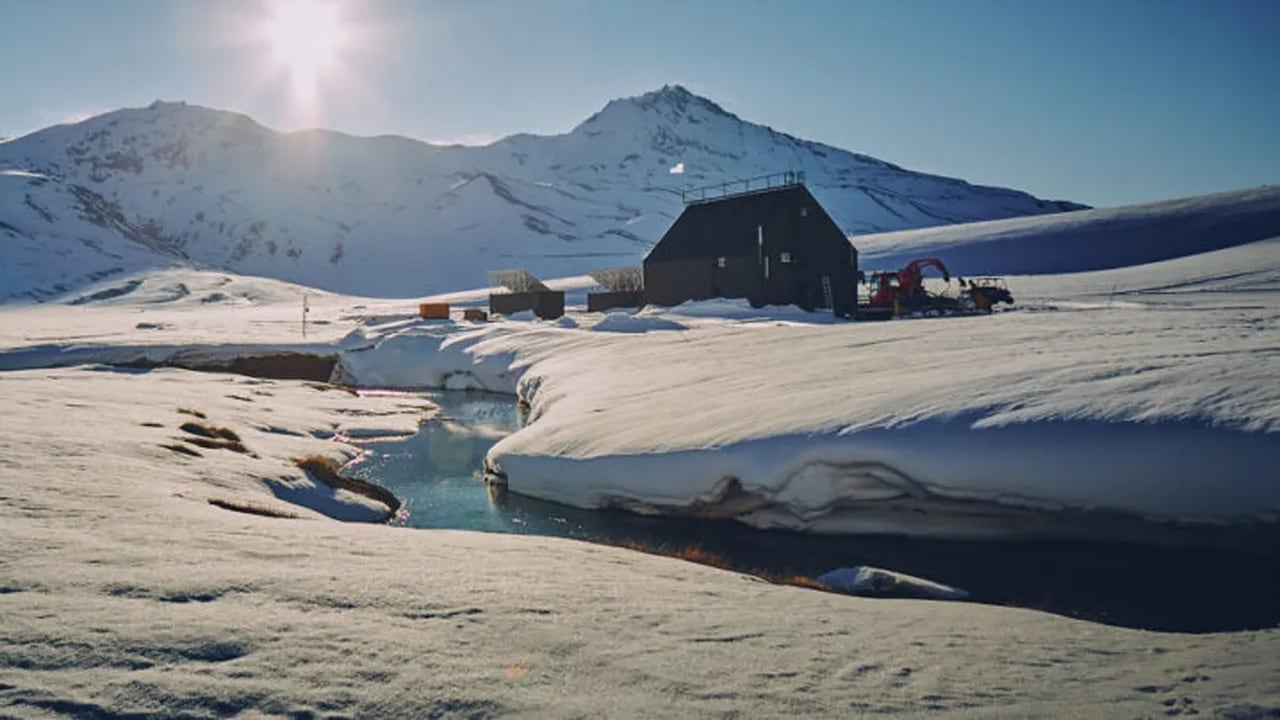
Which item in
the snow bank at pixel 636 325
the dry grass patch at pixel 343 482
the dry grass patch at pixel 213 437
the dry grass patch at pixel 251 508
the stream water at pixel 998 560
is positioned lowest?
the stream water at pixel 998 560

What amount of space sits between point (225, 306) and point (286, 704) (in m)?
118

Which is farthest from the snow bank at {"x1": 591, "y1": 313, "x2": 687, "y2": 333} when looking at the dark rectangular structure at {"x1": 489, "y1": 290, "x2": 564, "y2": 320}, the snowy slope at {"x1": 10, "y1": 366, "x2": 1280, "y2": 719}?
the snowy slope at {"x1": 10, "y1": 366, "x2": 1280, "y2": 719}

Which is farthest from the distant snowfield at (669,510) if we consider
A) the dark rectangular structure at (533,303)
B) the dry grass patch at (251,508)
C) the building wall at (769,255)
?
the dark rectangular structure at (533,303)

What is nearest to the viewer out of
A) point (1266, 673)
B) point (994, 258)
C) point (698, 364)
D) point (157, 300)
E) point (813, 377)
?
point (1266, 673)

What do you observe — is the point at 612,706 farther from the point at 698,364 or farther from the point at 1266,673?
the point at 698,364

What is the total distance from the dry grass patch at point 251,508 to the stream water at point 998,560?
267 cm

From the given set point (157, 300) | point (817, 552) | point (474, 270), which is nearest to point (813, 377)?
point (817, 552)

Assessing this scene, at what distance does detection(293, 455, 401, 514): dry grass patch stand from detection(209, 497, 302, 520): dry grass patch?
3285 mm

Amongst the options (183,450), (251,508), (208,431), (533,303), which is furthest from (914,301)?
(251,508)

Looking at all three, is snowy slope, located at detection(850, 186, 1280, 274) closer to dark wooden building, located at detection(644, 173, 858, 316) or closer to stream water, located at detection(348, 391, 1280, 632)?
dark wooden building, located at detection(644, 173, 858, 316)

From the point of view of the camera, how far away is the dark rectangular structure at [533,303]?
5509 cm

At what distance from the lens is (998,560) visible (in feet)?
37.8

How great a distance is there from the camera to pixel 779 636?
643 cm

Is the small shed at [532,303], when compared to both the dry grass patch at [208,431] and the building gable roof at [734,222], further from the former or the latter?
the dry grass patch at [208,431]
